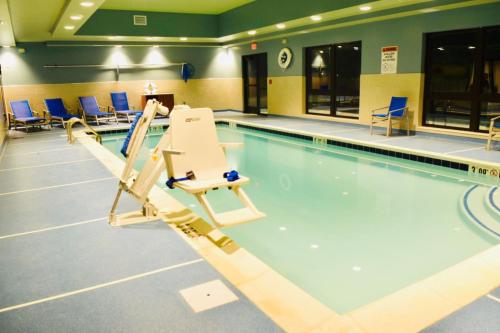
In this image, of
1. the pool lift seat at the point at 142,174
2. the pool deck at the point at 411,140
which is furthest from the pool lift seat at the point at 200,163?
the pool deck at the point at 411,140

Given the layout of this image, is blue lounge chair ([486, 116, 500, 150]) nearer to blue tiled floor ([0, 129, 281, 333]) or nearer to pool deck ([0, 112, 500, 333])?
pool deck ([0, 112, 500, 333])

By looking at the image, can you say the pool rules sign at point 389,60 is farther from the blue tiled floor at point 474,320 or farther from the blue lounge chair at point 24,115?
the blue lounge chair at point 24,115

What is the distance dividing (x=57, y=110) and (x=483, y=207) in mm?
10646

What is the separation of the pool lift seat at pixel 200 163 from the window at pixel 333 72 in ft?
22.5

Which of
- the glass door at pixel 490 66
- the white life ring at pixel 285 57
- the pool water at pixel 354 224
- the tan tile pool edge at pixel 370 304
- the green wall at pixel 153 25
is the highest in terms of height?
the green wall at pixel 153 25

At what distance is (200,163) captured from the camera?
369 centimetres

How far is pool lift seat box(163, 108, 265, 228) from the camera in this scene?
3.35 meters

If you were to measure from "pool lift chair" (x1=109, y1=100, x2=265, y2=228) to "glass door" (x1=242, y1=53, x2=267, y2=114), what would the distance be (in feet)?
32.1

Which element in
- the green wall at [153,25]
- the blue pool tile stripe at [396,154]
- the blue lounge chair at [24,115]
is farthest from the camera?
the green wall at [153,25]

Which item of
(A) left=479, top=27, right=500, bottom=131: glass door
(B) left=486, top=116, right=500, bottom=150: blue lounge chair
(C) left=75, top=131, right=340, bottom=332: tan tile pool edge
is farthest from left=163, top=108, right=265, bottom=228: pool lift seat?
(A) left=479, top=27, right=500, bottom=131: glass door

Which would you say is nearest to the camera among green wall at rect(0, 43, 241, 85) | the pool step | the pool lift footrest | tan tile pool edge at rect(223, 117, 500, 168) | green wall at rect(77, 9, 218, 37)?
the pool lift footrest

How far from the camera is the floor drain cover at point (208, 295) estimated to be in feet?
7.13

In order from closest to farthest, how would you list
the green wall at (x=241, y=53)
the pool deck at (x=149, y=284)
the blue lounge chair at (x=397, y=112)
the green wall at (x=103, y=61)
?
the pool deck at (x=149, y=284) → the green wall at (x=241, y=53) → the blue lounge chair at (x=397, y=112) → the green wall at (x=103, y=61)

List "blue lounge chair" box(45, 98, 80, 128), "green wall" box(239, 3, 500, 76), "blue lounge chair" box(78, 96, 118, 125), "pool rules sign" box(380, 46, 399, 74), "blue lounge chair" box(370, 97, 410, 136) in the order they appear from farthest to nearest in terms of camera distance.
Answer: "blue lounge chair" box(78, 96, 118, 125) → "blue lounge chair" box(45, 98, 80, 128) → "pool rules sign" box(380, 46, 399, 74) → "blue lounge chair" box(370, 97, 410, 136) → "green wall" box(239, 3, 500, 76)
